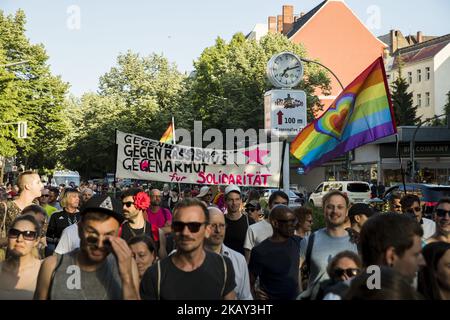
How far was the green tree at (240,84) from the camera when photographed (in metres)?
47.9

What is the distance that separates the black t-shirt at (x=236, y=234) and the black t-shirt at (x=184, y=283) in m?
4.02

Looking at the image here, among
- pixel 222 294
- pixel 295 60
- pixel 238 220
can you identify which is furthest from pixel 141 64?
pixel 222 294

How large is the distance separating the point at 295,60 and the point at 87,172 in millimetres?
46947

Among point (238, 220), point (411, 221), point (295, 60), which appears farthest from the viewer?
point (295, 60)

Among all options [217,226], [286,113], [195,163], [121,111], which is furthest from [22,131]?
[217,226]

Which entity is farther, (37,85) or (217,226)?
(37,85)

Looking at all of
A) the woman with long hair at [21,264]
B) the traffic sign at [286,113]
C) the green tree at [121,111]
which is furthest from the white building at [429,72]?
the woman with long hair at [21,264]

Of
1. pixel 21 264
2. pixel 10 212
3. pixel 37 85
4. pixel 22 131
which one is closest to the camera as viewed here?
pixel 21 264

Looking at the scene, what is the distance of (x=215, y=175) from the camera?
12797 millimetres

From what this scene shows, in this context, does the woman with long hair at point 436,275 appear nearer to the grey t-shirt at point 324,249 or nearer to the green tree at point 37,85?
the grey t-shirt at point 324,249

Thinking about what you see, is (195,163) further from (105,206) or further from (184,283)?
(184,283)

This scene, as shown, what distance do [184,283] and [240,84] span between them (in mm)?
45094

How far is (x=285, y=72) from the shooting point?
25016 millimetres

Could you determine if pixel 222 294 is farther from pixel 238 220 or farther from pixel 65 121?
pixel 65 121
